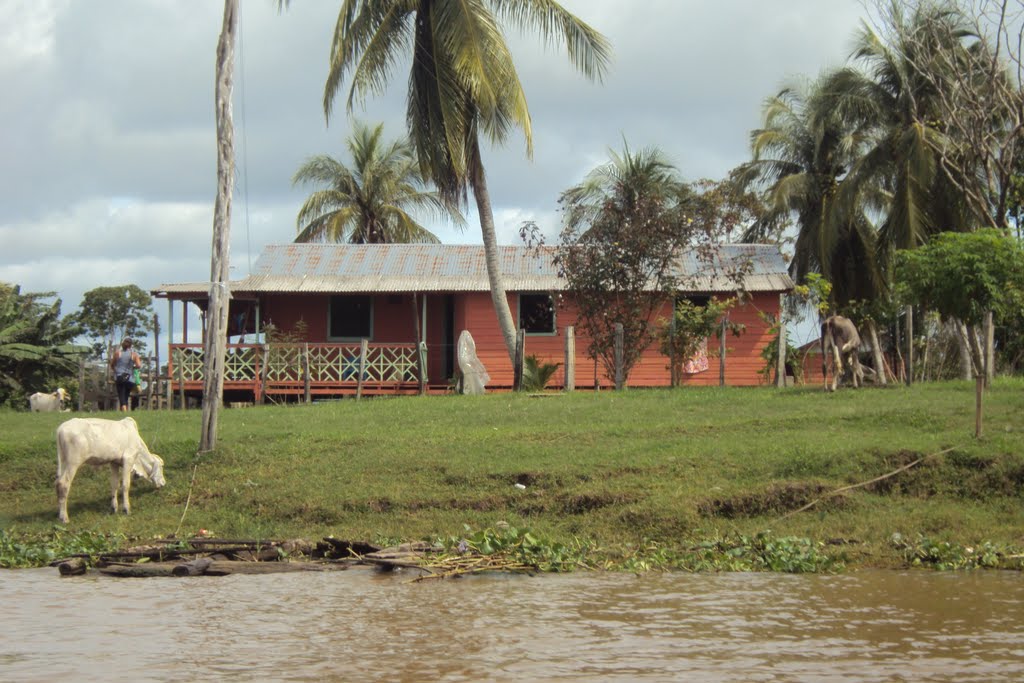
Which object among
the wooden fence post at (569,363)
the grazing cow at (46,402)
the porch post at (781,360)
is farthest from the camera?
the grazing cow at (46,402)

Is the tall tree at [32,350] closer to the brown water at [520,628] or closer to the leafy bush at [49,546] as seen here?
the leafy bush at [49,546]

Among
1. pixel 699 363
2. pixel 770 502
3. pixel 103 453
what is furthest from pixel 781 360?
pixel 103 453

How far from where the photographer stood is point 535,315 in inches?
1059

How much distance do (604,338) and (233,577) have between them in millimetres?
13699

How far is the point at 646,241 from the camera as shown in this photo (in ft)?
73.4

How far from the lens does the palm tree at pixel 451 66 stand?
68.6ft

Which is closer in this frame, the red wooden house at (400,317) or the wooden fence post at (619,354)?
the wooden fence post at (619,354)

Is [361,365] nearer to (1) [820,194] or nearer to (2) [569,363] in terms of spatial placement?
(2) [569,363]

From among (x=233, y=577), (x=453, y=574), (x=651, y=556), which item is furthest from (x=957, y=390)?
(x=233, y=577)

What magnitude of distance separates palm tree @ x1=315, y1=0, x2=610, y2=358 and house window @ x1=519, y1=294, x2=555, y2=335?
442 cm

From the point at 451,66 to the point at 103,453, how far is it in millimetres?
11046

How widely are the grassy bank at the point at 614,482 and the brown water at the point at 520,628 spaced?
134 cm

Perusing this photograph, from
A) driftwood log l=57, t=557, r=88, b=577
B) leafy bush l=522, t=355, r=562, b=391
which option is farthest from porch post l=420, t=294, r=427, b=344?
driftwood log l=57, t=557, r=88, b=577

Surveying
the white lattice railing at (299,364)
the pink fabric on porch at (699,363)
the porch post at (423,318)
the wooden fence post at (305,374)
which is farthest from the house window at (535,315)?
the wooden fence post at (305,374)
